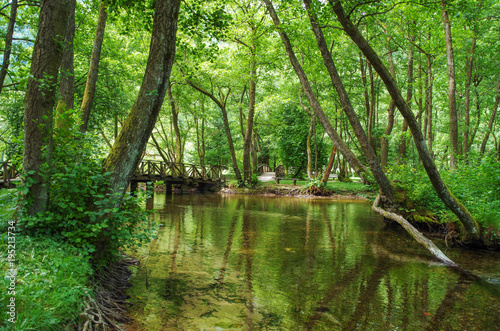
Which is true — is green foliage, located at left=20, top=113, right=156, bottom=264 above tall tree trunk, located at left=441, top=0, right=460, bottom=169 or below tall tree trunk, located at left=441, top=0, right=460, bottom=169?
below

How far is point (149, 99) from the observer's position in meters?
4.14

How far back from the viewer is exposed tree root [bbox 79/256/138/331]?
2707 mm

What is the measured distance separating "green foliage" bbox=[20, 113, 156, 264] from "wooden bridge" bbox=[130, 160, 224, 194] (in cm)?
1178

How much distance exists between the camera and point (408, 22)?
1350cm

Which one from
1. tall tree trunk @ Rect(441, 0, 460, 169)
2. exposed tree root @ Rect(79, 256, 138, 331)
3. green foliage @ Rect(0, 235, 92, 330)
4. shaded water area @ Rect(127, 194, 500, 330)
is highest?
tall tree trunk @ Rect(441, 0, 460, 169)

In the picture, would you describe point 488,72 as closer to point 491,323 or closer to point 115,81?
point 491,323

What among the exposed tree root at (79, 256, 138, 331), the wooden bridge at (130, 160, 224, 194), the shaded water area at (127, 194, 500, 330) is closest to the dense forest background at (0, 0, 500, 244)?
the exposed tree root at (79, 256, 138, 331)

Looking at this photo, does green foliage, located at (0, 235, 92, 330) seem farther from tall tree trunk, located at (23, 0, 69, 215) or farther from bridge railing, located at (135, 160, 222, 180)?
bridge railing, located at (135, 160, 222, 180)

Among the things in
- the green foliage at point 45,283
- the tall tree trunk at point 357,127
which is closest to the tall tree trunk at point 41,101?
the green foliage at point 45,283

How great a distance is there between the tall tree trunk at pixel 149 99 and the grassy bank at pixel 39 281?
1102 millimetres

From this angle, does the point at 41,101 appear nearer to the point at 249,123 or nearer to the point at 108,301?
the point at 108,301

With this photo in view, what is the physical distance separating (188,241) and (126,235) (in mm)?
3874

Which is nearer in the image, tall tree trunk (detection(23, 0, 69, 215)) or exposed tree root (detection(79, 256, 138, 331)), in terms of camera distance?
exposed tree root (detection(79, 256, 138, 331))

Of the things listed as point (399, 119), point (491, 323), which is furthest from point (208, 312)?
point (399, 119)
